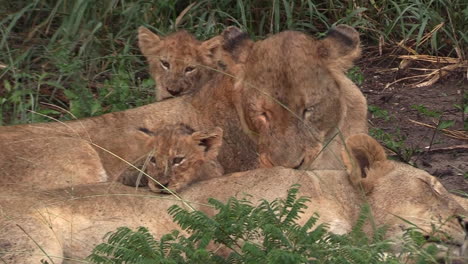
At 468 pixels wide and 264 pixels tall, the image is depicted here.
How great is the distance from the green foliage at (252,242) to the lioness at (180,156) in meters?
0.77

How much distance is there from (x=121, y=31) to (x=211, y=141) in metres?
2.32

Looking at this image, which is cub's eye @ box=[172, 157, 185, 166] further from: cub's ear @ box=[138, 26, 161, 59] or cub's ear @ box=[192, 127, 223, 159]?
cub's ear @ box=[138, 26, 161, 59]

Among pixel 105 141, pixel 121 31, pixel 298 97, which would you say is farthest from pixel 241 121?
pixel 121 31

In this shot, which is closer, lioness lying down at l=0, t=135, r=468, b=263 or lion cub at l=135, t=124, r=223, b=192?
lioness lying down at l=0, t=135, r=468, b=263

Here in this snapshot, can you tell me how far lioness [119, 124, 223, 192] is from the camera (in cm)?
513

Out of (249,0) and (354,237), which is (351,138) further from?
(249,0)

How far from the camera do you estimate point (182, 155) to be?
5340 mm

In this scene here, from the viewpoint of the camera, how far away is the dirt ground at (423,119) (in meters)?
6.34

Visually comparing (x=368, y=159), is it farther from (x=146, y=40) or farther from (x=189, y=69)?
(x=146, y=40)

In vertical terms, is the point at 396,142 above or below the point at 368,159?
below

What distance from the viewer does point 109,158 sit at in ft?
18.8

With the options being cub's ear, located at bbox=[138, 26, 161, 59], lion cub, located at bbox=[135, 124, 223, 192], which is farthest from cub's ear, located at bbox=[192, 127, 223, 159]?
cub's ear, located at bbox=[138, 26, 161, 59]

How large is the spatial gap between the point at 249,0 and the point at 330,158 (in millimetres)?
2749

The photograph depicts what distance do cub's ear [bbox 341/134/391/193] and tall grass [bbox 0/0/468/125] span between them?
2314mm
